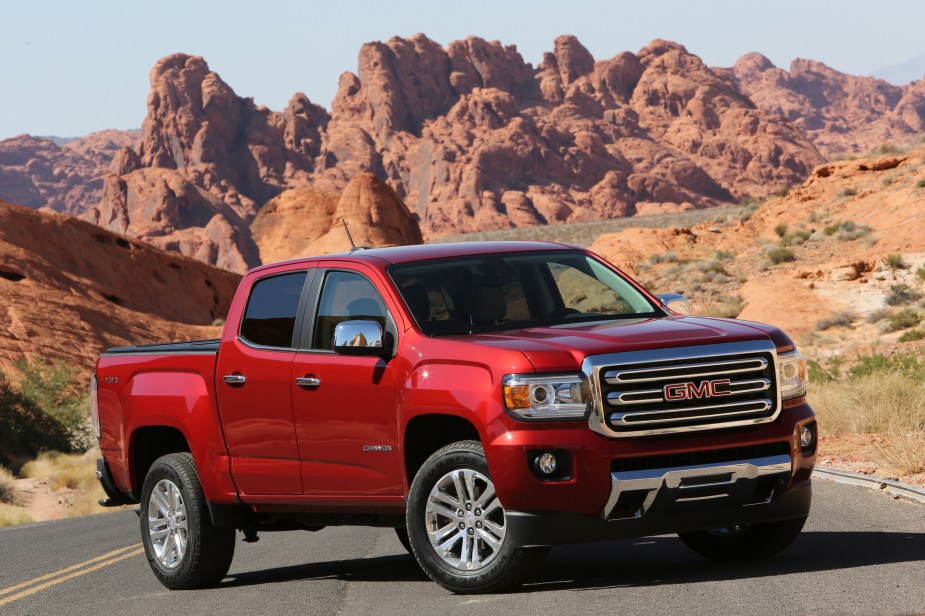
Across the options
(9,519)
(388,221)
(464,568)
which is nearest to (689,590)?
(464,568)

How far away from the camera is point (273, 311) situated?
8.65 metres

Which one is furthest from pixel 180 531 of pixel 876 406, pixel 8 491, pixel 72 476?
pixel 72 476

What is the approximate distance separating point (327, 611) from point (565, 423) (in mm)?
1971

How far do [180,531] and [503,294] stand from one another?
118 inches

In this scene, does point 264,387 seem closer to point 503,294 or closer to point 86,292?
point 503,294

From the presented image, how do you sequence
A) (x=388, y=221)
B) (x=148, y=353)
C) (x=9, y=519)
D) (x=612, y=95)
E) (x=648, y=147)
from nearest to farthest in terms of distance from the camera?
1. (x=148, y=353)
2. (x=9, y=519)
3. (x=388, y=221)
4. (x=648, y=147)
5. (x=612, y=95)

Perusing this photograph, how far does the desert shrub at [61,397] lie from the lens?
35.1 metres

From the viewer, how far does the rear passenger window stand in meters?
8.49

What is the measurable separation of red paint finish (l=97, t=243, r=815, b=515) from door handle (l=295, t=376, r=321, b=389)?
0.11ft

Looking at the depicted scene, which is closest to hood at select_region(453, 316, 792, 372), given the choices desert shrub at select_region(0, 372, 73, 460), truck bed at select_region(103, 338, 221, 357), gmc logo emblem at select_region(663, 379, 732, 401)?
gmc logo emblem at select_region(663, 379, 732, 401)

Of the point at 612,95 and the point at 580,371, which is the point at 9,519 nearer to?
the point at 580,371

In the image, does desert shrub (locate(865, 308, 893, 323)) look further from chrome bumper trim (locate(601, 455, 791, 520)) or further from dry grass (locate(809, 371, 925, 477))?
chrome bumper trim (locate(601, 455, 791, 520))

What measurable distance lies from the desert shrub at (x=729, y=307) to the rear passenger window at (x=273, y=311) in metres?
34.4

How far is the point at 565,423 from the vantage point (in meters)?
6.71
